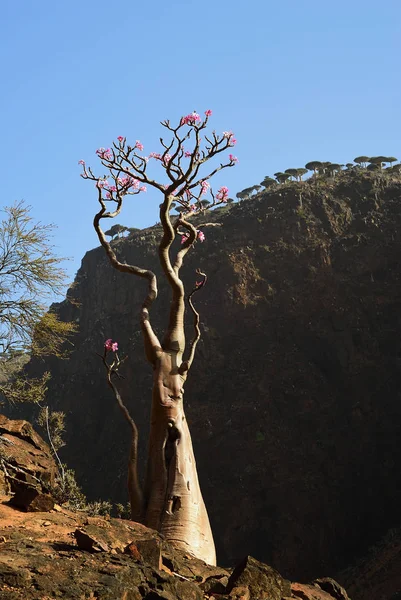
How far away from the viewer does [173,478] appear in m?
10.7

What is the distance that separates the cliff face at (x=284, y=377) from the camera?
35656mm

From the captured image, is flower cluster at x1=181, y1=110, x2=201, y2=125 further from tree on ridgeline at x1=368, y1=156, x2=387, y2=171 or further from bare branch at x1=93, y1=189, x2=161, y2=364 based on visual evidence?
tree on ridgeline at x1=368, y1=156, x2=387, y2=171

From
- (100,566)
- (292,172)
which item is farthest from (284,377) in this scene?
(100,566)

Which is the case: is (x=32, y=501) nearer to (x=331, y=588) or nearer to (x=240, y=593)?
(x=240, y=593)

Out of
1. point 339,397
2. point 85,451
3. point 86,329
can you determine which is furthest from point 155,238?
point 339,397

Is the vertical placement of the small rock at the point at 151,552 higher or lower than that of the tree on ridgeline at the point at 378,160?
lower

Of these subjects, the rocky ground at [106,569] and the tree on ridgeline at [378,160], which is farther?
the tree on ridgeline at [378,160]

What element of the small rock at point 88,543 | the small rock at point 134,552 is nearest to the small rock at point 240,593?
the small rock at point 134,552

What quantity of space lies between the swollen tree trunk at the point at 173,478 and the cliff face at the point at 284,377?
78.3 feet

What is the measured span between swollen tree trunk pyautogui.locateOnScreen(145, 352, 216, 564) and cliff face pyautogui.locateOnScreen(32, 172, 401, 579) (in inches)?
940

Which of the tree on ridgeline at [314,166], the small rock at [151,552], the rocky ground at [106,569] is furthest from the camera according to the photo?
the tree on ridgeline at [314,166]

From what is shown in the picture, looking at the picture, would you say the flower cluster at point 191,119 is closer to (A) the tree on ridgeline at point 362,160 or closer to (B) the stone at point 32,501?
(B) the stone at point 32,501

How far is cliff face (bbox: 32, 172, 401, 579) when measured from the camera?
35.7 meters

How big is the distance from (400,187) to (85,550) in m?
48.7
